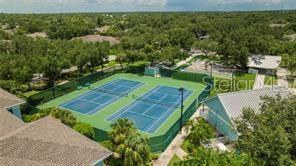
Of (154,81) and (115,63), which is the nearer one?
(154,81)

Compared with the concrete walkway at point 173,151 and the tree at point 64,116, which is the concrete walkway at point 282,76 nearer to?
the concrete walkway at point 173,151

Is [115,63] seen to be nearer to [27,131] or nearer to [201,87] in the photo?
[201,87]

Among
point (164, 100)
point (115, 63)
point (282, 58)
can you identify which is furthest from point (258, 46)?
Answer: point (115, 63)

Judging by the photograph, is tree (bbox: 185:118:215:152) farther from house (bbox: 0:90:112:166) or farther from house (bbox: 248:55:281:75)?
house (bbox: 248:55:281:75)

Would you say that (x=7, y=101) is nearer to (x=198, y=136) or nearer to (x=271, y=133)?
(x=198, y=136)

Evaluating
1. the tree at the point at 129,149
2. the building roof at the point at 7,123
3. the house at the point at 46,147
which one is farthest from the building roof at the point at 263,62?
the building roof at the point at 7,123
